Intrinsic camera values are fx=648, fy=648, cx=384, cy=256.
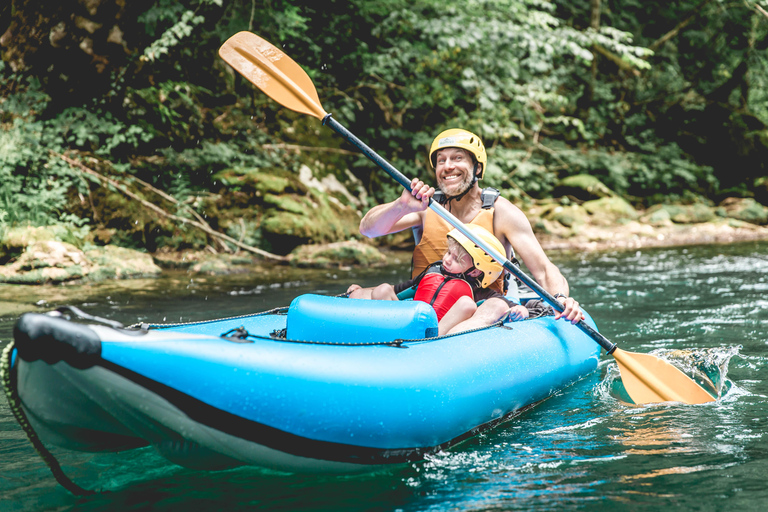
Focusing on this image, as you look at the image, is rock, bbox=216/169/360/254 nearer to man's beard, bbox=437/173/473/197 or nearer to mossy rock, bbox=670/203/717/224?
man's beard, bbox=437/173/473/197

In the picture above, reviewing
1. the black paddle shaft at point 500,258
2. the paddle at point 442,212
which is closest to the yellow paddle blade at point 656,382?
the paddle at point 442,212

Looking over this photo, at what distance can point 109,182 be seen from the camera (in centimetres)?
809

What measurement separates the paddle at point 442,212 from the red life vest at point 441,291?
8.5 inches

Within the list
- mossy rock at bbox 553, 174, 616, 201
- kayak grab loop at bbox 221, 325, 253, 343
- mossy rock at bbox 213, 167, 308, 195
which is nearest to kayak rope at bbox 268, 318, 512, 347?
kayak grab loop at bbox 221, 325, 253, 343

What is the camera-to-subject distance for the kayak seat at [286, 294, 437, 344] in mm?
2541

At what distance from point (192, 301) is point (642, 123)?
12.8 m

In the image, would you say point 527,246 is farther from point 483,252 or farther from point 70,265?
point 70,265

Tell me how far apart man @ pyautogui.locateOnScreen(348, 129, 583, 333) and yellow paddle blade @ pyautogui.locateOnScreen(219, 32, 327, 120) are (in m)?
0.82

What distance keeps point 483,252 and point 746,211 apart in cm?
1184

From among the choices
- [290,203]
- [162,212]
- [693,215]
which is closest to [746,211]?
[693,215]

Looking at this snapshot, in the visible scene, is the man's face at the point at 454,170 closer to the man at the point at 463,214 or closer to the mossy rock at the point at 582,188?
the man at the point at 463,214

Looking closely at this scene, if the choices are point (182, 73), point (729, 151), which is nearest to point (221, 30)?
point (182, 73)

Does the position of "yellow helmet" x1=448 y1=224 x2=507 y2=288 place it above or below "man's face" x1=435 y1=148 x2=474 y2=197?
below

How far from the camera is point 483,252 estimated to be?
3160mm
